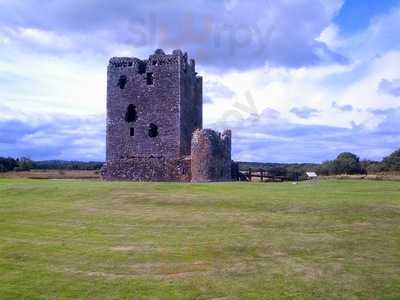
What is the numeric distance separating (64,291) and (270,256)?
4568 mm

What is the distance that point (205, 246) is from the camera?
12.6m

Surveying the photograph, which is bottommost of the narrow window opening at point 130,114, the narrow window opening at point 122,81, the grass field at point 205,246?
the grass field at point 205,246

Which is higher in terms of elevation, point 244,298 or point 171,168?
point 171,168

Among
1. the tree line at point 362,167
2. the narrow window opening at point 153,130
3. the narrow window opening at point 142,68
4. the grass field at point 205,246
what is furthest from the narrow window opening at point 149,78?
the tree line at point 362,167

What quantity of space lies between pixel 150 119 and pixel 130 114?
6.46 feet

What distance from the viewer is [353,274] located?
34.2ft

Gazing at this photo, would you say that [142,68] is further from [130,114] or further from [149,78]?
[130,114]

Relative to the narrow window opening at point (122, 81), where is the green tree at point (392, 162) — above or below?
below

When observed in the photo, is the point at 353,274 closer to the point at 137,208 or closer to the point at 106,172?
the point at 137,208

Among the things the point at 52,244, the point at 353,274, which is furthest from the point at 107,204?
the point at 353,274

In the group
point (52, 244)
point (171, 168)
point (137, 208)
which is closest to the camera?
point (52, 244)

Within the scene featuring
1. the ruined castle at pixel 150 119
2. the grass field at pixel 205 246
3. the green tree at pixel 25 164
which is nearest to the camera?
A: the grass field at pixel 205 246

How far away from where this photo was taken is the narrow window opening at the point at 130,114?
38344 mm

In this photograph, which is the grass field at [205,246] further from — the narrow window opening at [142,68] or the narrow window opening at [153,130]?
the narrow window opening at [142,68]
